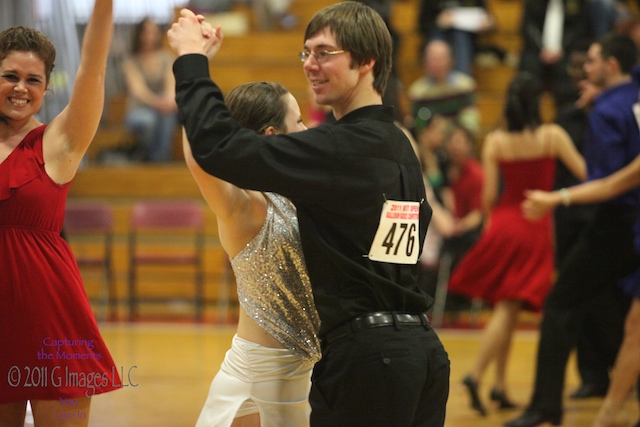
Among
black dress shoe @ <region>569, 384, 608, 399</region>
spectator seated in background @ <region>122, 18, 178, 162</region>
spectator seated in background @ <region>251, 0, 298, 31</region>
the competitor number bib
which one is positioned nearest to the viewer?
the competitor number bib

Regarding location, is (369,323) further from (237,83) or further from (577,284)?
(237,83)

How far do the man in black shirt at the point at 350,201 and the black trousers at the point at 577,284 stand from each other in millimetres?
2692

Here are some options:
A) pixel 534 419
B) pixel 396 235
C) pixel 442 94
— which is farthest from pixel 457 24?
pixel 396 235

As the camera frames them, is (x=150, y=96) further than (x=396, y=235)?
Yes

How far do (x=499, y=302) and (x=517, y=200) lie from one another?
0.66 meters

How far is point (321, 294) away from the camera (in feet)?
8.01

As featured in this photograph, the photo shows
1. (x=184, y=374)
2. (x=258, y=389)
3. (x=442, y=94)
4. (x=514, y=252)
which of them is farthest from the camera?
(x=442, y=94)

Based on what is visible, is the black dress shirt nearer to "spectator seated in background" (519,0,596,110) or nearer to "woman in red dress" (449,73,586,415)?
"woman in red dress" (449,73,586,415)

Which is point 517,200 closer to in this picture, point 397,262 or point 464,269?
point 464,269

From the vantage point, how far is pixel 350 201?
7.82ft

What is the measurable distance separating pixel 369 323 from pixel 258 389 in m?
0.45

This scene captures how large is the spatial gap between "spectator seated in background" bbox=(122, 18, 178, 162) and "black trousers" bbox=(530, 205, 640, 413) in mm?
6017

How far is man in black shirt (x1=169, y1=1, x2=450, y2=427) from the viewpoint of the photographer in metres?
2.32

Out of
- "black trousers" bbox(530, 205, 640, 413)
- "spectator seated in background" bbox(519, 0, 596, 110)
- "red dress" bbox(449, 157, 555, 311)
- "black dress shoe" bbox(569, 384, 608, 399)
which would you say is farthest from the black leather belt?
"spectator seated in background" bbox(519, 0, 596, 110)
